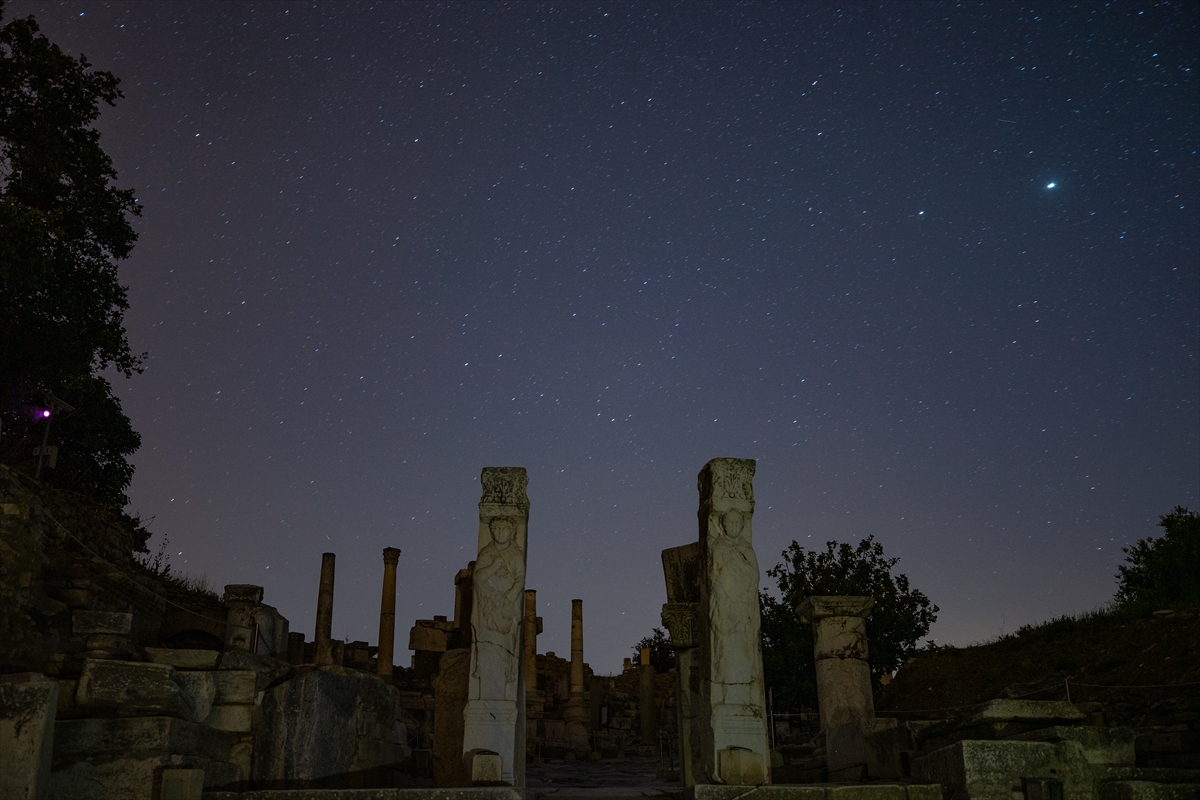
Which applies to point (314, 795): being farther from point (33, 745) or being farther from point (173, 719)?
point (33, 745)

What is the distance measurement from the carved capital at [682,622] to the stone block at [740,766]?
18.2 ft

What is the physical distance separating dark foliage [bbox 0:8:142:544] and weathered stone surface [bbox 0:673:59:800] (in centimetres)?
1455

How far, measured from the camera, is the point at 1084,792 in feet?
25.3

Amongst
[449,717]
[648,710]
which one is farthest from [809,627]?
[449,717]

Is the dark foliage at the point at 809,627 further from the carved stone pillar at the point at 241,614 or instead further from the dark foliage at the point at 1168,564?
the carved stone pillar at the point at 241,614

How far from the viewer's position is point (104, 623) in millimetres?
10547

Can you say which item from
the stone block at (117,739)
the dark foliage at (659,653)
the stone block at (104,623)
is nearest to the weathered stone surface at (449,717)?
the stone block at (104,623)

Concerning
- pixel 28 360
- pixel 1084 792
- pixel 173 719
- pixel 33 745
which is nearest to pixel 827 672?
pixel 1084 792

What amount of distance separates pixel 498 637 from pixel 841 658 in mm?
6234

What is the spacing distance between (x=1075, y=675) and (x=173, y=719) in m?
17.9

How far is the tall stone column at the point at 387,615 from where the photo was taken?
32.8 m

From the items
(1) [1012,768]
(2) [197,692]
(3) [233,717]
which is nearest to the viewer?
(1) [1012,768]

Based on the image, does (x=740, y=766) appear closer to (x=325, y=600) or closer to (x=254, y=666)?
(x=254, y=666)

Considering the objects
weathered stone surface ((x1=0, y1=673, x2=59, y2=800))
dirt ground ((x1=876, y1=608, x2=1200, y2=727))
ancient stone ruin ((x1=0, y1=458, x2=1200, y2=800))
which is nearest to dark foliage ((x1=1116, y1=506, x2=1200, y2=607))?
dirt ground ((x1=876, y1=608, x2=1200, y2=727))
